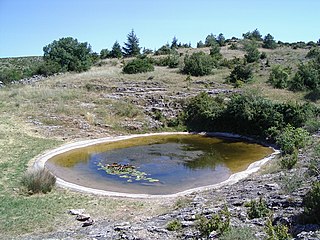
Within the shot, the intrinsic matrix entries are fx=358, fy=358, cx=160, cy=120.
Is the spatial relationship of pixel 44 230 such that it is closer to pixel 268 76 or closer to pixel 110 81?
pixel 110 81

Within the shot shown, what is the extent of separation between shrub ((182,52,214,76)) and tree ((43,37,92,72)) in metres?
12.0

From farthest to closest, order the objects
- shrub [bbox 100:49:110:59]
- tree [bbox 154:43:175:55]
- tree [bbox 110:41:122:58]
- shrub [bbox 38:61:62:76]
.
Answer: shrub [bbox 100:49:110:59]
tree [bbox 110:41:122:58]
tree [bbox 154:43:175:55]
shrub [bbox 38:61:62:76]

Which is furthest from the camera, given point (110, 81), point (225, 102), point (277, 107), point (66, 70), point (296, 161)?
point (66, 70)

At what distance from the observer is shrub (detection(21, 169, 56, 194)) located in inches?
531

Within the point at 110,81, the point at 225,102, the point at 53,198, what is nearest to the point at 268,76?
the point at 225,102

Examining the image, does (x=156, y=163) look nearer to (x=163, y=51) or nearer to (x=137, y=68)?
(x=137, y=68)

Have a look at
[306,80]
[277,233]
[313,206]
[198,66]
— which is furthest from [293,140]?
[198,66]

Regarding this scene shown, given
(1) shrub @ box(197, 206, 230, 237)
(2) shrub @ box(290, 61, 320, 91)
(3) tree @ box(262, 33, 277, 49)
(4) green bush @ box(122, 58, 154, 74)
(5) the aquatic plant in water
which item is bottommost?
(5) the aquatic plant in water

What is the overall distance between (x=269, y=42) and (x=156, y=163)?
39.3 meters

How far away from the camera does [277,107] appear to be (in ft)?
A: 79.2

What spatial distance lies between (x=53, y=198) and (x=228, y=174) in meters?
8.08

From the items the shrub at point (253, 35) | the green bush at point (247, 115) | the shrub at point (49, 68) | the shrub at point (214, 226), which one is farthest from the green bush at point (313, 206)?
the shrub at point (253, 35)

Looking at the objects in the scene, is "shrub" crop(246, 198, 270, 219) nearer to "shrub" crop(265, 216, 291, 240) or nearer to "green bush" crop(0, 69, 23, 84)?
"shrub" crop(265, 216, 291, 240)

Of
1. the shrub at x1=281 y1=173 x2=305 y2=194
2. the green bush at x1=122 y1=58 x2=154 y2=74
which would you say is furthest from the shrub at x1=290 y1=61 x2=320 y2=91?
the shrub at x1=281 y1=173 x2=305 y2=194
